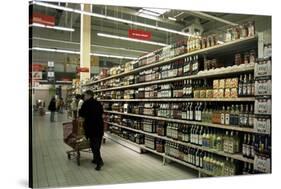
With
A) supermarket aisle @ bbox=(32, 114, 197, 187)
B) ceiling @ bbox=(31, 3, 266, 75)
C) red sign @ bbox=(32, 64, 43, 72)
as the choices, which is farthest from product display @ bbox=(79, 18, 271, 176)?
ceiling @ bbox=(31, 3, 266, 75)

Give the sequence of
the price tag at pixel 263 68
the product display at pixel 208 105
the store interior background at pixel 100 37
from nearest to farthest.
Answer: the price tag at pixel 263 68
the product display at pixel 208 105
the store interior background at pixel 100 37

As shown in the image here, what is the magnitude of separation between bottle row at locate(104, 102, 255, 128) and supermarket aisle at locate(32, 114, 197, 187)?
109 centimetres

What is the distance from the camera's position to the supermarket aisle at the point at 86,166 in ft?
16.0

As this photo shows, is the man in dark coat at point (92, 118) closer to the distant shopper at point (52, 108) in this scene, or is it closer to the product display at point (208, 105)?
the distant shopper at point (52, 108)

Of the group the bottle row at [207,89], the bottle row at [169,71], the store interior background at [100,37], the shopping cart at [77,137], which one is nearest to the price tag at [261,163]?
the bottle row at [207,89]

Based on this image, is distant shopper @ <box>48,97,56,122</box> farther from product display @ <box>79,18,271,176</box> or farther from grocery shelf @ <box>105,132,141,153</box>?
grocery shelf @ <box>105,132,141,153</box>

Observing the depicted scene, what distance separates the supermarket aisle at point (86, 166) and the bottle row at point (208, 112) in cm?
109

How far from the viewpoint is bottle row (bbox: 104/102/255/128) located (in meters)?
4.10

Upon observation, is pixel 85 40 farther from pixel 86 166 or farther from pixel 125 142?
pixel 86 166

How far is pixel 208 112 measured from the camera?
468 centimetres

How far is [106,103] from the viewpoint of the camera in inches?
267

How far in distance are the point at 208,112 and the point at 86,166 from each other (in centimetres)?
274
